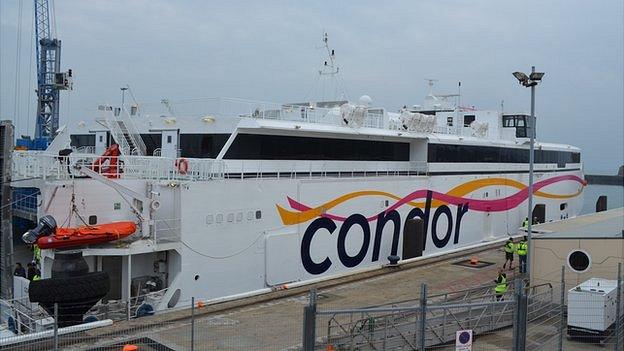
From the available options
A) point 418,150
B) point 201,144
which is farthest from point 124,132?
point 418,150

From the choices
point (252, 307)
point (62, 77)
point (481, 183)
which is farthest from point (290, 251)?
point (62, 77)

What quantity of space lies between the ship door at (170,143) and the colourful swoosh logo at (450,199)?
12.4 feet

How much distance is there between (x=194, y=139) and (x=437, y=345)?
30.5 feet

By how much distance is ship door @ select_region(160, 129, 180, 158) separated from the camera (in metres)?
16.5

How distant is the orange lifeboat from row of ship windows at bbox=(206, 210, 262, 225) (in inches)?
72.7

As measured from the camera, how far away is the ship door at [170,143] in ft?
54.0

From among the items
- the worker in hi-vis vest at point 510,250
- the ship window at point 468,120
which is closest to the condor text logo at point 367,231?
the worker in hi-vis vest at point 510,250

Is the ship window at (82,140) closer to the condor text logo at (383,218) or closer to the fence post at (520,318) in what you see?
the condor text logo at (383,218)

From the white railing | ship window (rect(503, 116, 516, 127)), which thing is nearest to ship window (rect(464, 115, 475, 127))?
ship window (rect(503, 116, 516, 127))

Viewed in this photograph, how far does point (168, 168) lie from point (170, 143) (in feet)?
9.89

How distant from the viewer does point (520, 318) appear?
8656mm

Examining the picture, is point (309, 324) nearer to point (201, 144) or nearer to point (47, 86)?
point (201, 144)

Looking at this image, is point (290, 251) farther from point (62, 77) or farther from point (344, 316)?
point (62, 77)

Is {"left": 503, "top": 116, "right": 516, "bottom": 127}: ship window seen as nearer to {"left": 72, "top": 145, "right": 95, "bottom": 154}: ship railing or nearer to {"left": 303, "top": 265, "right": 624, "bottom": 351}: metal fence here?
{"left": 303, "top": 265, "right": 624, "bottom": 351}: metal fence
